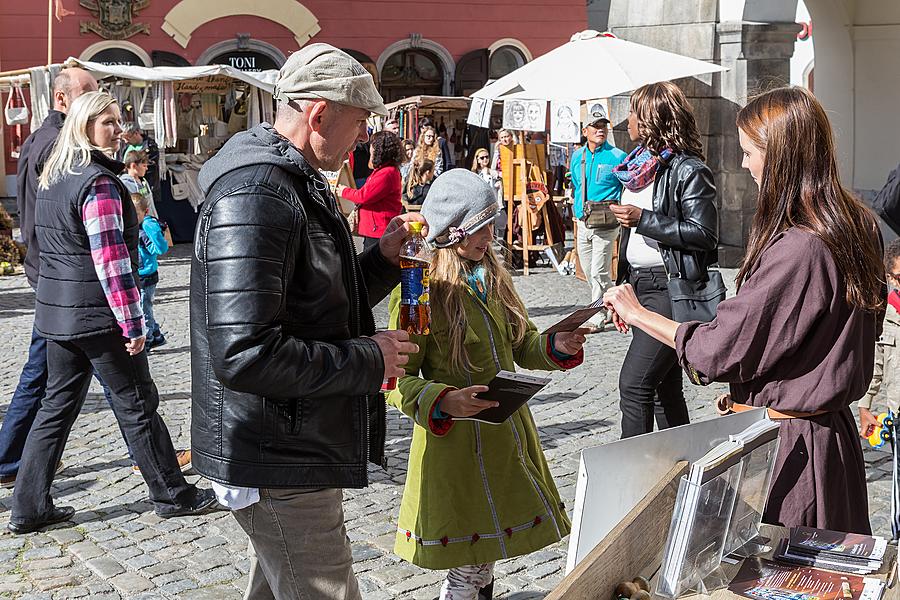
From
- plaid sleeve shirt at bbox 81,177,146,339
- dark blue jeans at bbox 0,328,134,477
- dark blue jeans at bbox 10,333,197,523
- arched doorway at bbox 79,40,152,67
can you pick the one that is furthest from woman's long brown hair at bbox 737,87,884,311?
arched doorway at bbox 79,40,152,67

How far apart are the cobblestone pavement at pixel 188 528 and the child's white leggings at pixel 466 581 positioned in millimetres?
713

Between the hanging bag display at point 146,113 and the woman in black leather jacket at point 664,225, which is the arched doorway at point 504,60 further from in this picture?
the woman in black leather jacket at point 664,225

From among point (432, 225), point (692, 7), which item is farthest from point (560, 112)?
point (432, 225)

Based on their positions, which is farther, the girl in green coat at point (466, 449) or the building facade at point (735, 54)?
the building facade at point (735, 54)

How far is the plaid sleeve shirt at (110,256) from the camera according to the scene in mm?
4602

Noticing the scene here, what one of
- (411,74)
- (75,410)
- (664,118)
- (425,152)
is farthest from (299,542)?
(411,74)

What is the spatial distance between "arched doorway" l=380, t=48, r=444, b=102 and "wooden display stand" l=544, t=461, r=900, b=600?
23.0 meters

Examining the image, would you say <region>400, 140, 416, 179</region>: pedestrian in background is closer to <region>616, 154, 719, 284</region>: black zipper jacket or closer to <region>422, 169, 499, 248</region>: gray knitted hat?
<region>616, 154, 719, 284</region>: black zipper jacket

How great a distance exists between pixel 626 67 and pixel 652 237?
5207 mm

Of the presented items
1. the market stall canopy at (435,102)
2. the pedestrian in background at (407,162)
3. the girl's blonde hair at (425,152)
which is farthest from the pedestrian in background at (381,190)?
the market stall canopy at (435,102)

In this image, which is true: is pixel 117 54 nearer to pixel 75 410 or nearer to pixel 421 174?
pixel 421 174

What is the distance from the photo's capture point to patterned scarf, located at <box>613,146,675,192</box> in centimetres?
501

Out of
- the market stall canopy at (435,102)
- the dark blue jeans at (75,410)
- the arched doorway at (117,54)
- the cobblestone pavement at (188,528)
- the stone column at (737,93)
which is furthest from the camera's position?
the arched doorway at (117,54)

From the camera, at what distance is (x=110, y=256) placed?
15.1 feet
